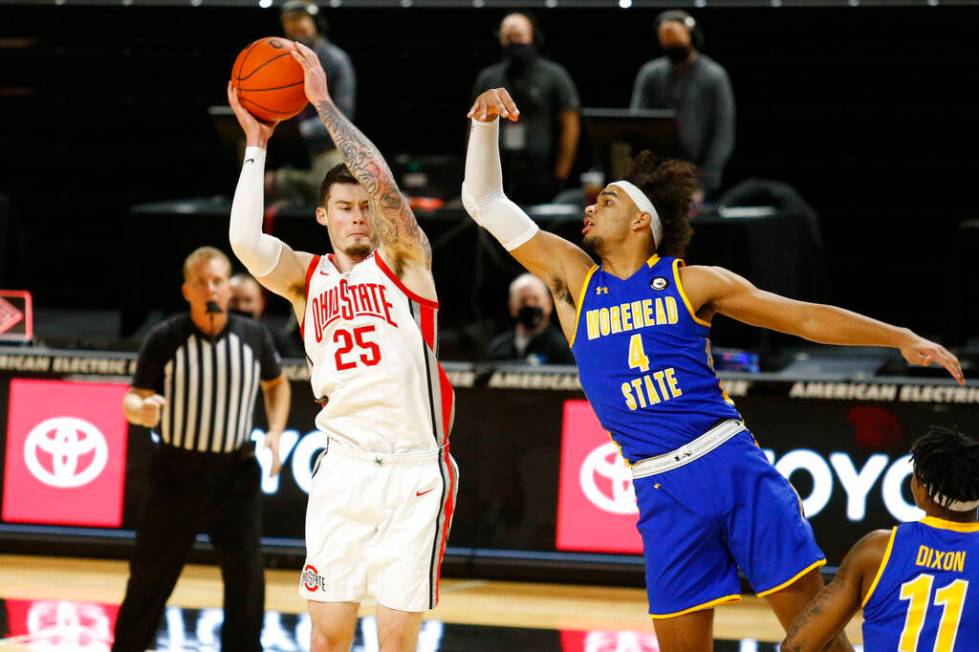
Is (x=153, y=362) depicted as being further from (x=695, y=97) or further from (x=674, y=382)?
(x=695, y=97)

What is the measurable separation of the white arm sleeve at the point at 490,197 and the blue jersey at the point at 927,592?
1669mm

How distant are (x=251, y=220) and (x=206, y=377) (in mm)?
2152

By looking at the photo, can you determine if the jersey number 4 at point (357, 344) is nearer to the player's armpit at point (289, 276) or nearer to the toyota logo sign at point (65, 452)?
the player's armpit at point (289, 276)

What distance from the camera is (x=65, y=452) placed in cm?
873

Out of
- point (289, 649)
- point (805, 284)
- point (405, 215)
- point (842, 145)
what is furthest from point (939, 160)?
Result: point (405, 215)

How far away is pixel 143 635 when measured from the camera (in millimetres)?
6457

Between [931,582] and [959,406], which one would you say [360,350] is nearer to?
[931,582]

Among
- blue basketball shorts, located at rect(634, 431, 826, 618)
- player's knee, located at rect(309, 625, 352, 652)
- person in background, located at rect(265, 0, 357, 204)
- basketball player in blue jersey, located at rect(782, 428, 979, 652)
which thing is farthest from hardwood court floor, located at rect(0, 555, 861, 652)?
basketball player in blue jersey, located at rect(782, 428, 979, 652)

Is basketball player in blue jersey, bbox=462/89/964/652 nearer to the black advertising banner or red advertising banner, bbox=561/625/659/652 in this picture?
red advertising banner, bbox=561/625/659/652

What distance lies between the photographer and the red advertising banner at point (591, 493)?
8.35m

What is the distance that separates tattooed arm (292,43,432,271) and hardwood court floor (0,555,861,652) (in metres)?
2.81

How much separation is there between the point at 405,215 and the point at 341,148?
0.32 metres

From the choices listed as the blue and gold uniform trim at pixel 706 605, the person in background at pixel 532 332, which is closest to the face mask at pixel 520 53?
the person in background at pixel 532 332

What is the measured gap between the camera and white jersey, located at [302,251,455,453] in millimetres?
4949
